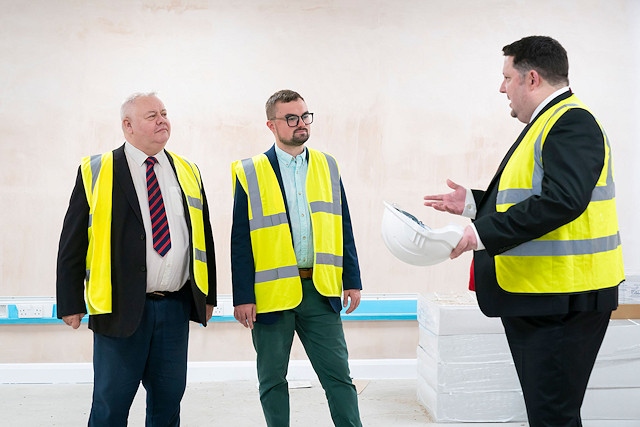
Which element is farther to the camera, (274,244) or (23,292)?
(23,292)

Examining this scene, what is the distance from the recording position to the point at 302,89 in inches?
169

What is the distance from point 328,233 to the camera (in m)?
2.80

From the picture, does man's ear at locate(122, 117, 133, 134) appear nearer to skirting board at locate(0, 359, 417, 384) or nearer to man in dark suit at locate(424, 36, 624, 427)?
man in dark suit at locate(424, 36, 624, 427)

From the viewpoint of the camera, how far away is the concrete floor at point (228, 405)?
353cm

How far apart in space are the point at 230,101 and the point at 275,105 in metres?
1.50

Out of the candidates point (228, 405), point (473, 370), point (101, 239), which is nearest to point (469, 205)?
point (101, 239)

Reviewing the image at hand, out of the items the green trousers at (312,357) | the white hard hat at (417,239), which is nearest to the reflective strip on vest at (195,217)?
the green trousers at (312,357)

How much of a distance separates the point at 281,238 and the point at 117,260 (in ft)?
2.10

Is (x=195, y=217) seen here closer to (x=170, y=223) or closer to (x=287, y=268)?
(x=170, y=223)

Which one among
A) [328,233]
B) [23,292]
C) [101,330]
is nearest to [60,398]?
[23,292]

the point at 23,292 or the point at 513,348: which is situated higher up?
the point at 513,348

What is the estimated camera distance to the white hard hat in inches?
73.0

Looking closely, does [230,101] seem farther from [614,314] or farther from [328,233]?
[614,314]

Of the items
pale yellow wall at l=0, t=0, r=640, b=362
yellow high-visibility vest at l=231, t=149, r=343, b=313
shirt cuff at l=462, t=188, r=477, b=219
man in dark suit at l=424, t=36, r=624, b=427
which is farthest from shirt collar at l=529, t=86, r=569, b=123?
pale yellow wall at l=0, t=0, r=640, b=362
